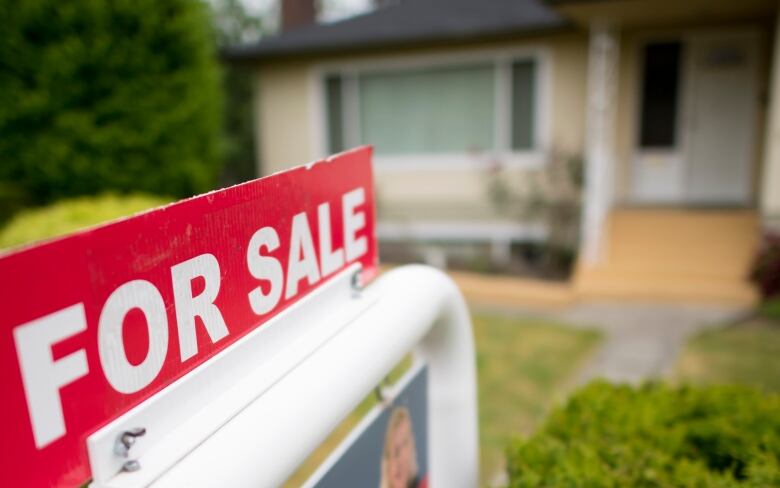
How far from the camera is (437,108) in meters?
10.8

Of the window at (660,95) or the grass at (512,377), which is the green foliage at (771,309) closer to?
the grass at (512,377)

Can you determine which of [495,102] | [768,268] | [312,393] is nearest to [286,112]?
[495,102]

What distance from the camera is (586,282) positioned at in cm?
770

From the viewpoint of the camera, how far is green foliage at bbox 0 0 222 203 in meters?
7.33

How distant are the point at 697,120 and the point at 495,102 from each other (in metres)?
2.97

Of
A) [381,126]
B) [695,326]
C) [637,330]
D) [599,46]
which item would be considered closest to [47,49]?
[381,126]

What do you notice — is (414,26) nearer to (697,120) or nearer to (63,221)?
(697,120)

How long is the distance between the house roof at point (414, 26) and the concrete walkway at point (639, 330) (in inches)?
167

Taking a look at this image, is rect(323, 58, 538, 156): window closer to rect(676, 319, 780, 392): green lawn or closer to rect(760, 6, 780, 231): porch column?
rect(760, 6, 780, 231): porch column

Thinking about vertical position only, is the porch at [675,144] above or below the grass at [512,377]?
above

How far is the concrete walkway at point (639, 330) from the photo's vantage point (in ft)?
18.1

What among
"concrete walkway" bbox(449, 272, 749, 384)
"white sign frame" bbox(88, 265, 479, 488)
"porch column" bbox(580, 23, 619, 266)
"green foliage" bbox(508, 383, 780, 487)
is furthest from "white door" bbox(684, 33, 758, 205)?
"white sign frame" bbox(88, 265, 479, 488)

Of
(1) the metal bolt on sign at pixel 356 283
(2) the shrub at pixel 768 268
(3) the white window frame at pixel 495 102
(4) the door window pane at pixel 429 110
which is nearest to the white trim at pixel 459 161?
(3) the white window frame at pixel 495 102

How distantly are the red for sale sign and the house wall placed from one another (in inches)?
330
